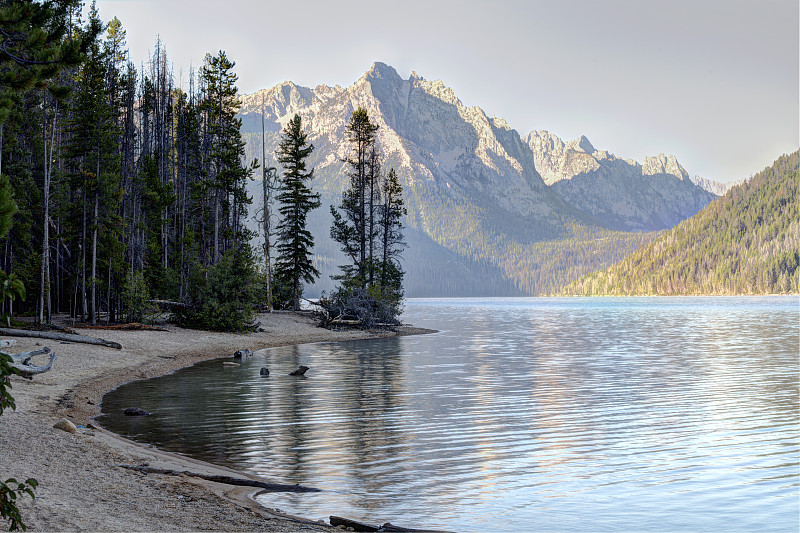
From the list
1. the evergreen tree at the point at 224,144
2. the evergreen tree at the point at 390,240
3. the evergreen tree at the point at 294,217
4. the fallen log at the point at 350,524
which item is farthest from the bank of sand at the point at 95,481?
the evergreen tree at the point at 390,240

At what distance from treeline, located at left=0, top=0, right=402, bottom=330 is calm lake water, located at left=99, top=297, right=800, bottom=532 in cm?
1462

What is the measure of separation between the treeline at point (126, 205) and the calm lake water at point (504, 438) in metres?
14.6

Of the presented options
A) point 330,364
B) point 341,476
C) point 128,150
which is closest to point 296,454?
point 341,476

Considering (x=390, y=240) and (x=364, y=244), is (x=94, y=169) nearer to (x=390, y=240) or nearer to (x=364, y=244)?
(x=364, y=244)

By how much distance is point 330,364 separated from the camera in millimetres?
39781

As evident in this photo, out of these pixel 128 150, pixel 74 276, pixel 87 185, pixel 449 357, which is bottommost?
pixel 449 357

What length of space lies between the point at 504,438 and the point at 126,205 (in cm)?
4291

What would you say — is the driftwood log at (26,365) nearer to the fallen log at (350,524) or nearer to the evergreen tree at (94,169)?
the fallen log at (350,524)

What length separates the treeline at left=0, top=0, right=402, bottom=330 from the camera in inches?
1740

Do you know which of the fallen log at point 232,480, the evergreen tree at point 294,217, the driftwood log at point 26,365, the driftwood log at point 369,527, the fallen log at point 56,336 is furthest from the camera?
the evergreen tree at point 294,217

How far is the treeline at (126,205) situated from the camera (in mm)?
44188

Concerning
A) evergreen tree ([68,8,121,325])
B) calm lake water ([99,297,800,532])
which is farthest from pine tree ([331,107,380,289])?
calm lake water ([99,297,800,532])

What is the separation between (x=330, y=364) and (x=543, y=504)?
27828 millimetres

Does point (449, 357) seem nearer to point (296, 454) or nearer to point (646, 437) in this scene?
point (646, 437)
